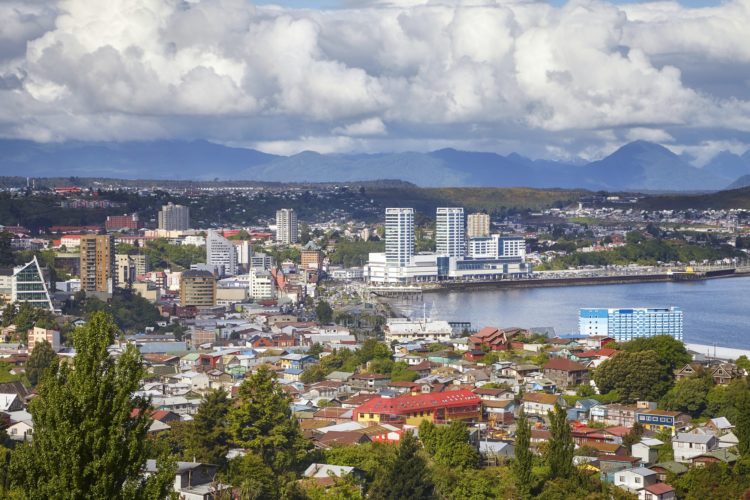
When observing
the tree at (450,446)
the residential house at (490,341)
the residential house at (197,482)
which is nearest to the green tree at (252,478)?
the residential house at (197,482)

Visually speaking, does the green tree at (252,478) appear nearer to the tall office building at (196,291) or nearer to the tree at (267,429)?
the tree at (267,429)

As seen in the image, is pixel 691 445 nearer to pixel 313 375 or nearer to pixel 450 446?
pixel 450 446

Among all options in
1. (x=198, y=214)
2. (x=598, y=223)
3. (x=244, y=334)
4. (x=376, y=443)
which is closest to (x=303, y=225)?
(x=198, y=214)

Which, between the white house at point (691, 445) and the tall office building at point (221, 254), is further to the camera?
the tall office building at point (221, 254)

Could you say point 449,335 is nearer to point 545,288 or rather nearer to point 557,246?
point 545,288

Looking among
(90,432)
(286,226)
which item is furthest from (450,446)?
(286,226)

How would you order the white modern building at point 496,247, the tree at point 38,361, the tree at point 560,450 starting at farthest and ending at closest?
the white modern building at point 496,247 → the tree at point 38,361 → the tree at point 560,450
